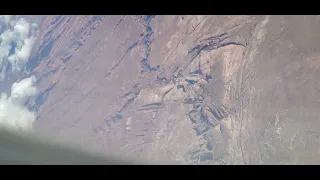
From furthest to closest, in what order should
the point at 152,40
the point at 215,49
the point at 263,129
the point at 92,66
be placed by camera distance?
the point at 92,66, the point at 152,40, the point at 215,49, the point at 263,129

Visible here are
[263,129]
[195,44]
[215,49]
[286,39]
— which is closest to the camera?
[263,129]
